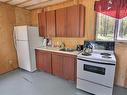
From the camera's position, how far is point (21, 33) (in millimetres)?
3234

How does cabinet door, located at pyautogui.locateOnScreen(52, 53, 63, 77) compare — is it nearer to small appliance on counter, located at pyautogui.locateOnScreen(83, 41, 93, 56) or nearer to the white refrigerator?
small appliance on counter, located at pyautogui.locateOnScreen(83, 41, 93, 56)

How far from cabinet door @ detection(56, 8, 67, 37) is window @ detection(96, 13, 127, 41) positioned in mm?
982

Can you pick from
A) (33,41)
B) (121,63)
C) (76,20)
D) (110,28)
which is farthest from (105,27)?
(33,41)

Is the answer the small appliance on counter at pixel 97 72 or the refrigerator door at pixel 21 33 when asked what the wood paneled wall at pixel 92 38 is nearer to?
the small appliance on counter at pixel 97 72

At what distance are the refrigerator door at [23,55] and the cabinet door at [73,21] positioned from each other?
1.54m

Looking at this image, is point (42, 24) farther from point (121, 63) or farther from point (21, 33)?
point (121, 63)

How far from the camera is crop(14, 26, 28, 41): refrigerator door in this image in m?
3.11

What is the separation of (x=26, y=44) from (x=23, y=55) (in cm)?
49

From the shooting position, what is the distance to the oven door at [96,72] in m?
1.92

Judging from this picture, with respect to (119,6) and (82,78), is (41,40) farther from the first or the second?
(119,6)

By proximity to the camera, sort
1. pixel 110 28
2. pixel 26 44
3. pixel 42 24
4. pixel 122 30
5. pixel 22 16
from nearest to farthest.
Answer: pixel 122 30 → pixel 110 28 → pixel 26 44 → pixel 42 24 → pixel 22 16

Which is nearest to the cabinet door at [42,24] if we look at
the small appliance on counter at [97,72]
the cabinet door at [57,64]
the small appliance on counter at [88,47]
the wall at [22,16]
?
the wall at [22,16]

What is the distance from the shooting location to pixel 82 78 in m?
2.29

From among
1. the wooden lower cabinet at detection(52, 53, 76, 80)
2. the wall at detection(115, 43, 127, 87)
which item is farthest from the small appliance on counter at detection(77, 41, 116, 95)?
the wooden lower cabinet at detection(52, 53, 76, 80)
